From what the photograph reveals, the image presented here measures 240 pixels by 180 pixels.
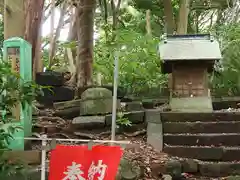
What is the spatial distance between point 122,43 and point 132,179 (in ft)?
13.9

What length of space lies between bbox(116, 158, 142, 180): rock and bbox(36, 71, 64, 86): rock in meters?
3.93

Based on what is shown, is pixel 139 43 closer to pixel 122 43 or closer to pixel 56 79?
pixel 122 43

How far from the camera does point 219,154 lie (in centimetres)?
596

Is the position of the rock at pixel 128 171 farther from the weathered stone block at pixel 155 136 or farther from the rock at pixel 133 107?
the rock at pixel 133 107

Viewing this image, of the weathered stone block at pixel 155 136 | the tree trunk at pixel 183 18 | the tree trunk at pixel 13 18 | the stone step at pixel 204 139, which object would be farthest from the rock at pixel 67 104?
the tree trunk at pixel 183 18

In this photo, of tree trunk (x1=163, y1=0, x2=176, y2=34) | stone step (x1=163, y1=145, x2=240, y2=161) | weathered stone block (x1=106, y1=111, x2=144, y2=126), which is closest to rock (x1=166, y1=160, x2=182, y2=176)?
stone step (x1=163, y1=145, x2=240, y2=161)

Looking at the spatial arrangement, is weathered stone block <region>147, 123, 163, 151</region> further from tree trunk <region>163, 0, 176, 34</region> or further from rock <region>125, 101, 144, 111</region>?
tree trunk <region>163, 0, 176, 34</region>

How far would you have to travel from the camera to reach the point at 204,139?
6359mm

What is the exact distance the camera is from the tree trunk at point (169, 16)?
33.1 ft

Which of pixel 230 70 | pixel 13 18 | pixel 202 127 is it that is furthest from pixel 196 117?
pixel 13 18

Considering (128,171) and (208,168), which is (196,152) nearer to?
(208,168)

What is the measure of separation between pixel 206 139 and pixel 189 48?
2237 millimetres

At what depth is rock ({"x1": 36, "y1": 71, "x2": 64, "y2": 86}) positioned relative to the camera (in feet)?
28.0

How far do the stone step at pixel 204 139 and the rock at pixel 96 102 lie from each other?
4.34 feet
